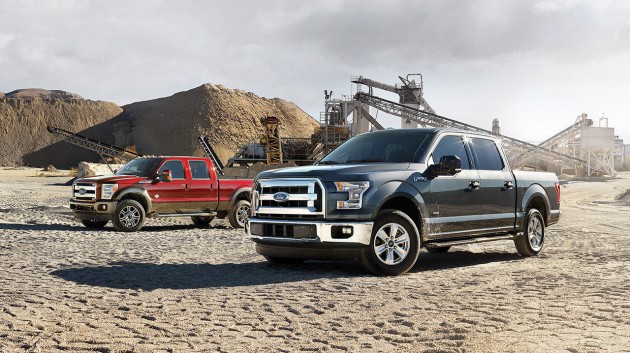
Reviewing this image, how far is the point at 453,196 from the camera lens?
970 cm

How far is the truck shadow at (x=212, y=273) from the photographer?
27.6 feet

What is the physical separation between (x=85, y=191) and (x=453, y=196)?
9897mm

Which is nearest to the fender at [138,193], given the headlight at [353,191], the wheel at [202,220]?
the wheel at [202,220]

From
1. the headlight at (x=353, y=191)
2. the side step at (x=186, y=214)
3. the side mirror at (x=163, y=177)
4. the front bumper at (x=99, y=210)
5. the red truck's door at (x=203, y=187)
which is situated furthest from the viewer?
the red truck's door at (x=203, y=187)

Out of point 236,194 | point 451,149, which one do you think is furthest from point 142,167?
point 451,149

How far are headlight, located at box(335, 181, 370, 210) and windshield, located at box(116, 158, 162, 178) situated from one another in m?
9.01

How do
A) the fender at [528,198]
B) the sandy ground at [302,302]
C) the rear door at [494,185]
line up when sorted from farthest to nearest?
1. the fender at [528,198]
2. the rear door at [494,185]
3. the sandy ground at [302,302]

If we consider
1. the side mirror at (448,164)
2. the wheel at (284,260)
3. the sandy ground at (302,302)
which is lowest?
the sandy ground at (302,302)

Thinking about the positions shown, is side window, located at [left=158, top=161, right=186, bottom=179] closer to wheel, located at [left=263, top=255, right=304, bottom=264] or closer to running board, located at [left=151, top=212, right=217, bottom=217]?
running board, located at [left=151, top=212, right=217, bottom=217]

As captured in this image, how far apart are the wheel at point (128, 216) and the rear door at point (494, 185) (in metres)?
8.71

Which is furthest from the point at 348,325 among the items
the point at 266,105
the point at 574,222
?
the point at 266,105

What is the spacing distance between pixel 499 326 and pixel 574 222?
46.4ft

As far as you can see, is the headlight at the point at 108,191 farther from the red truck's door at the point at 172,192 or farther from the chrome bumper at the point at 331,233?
the chrome bumper at the point at 331,233

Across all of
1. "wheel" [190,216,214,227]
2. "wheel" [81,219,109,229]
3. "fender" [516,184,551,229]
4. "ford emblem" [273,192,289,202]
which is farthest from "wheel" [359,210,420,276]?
"wheel" [81,219,109,229]
